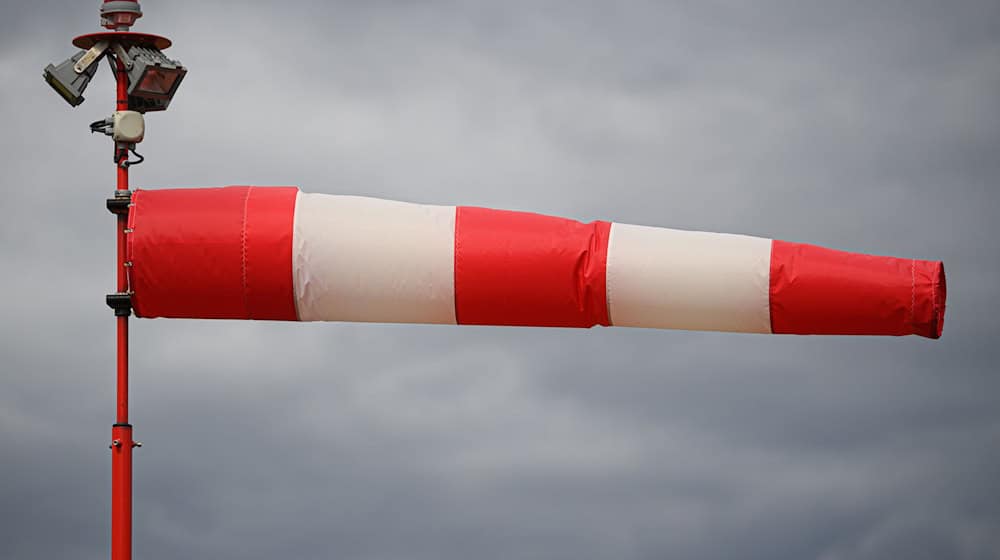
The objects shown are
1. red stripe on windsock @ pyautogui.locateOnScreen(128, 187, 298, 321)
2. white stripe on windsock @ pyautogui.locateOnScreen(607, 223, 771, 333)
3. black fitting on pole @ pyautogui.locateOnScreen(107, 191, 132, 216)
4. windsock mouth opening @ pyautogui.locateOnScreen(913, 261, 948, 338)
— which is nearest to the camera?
windsock mouth opening @ pyautogui.locateOnScreen(913, 261, 948, 338)

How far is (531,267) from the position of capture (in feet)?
47.1

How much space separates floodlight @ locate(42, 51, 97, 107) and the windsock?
0.91 m

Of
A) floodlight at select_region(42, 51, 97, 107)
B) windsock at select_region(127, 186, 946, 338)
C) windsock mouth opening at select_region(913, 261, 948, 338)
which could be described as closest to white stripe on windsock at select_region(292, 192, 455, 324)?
windsock at select_region(127, 186, 946, 338)

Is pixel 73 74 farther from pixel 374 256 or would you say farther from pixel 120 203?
pixel 374 256

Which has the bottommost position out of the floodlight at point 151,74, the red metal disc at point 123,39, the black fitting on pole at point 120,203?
the black fitting on pole at point 120,203

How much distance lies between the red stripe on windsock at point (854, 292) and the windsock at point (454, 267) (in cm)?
2

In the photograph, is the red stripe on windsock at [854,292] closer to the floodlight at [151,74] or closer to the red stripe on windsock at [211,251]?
the red stripe on windsock at [211,251]

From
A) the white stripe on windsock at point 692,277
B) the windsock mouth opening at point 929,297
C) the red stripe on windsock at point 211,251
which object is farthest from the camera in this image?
the red stripe on windsock at point 211,251

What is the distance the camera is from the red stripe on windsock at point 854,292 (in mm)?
14031

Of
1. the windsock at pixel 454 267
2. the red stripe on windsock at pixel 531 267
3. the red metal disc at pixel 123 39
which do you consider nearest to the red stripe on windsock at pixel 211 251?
the windsock at pixel 454 267

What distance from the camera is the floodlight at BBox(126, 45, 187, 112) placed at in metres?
14.5

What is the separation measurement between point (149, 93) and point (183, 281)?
1.51 metres

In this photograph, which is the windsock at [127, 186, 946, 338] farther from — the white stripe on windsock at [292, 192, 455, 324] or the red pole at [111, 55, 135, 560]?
the red pole at [111, 55, 135, 560]

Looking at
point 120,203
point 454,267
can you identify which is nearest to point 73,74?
point 120,203
